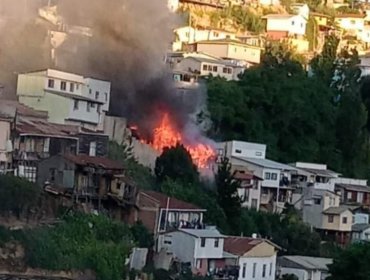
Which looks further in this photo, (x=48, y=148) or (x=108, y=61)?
(x=108, y=61)

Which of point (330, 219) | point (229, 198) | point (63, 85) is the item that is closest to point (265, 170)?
point (330, 219)

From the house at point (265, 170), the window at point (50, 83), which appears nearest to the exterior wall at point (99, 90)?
the window at point (50, 83)

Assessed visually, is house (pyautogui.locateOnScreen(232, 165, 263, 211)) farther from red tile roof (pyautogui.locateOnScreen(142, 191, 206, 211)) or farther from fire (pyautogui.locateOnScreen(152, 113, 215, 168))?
red tile roof (pyautogui.locateOnScreen(142, 191, 206, 211))

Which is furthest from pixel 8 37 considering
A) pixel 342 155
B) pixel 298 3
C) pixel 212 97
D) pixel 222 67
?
pixel 298 3

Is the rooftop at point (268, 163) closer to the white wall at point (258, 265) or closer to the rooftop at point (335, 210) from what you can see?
the rooftop at point (335, 210)

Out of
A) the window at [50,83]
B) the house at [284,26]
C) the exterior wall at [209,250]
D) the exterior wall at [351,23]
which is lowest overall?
the exterior wall at [209,250]

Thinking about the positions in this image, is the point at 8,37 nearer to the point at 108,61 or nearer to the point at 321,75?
the point at 108,61
